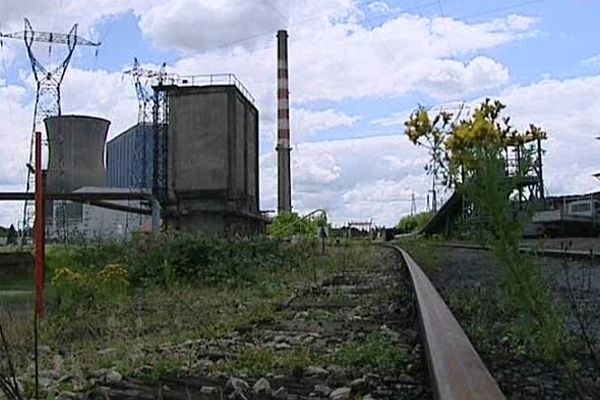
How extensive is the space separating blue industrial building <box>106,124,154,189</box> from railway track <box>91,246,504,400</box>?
40038 millimetres

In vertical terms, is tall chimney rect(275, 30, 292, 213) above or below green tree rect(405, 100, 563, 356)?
above

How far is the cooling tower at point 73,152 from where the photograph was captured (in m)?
39.9

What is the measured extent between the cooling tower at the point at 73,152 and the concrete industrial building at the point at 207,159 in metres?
4.07

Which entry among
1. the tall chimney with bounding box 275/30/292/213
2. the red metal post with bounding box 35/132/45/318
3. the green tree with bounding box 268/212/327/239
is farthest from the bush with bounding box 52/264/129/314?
the tall chimney with bounding box 275/30/292/213

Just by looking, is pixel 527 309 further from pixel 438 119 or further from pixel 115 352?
pixel 438 119

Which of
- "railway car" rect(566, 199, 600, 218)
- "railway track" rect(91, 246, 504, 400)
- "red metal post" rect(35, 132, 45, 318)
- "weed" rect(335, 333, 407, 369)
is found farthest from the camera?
"railway car" rect(566, 199, 600, 218)

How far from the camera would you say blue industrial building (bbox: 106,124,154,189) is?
44688mm

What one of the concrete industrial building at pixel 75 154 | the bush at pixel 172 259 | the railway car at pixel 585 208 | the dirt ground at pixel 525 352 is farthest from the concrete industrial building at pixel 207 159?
the dirt ground at pixel 525 352

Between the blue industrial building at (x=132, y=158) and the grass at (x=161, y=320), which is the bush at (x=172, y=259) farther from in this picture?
the blue industrial building at (x=132, y=158)

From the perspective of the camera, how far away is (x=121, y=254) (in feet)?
30.5

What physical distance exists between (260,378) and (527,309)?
57.4 inches

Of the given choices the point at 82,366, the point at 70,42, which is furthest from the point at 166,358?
the point at 70,42

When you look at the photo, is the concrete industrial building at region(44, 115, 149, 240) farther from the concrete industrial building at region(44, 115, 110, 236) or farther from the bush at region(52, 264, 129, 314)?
the bush at region(52, 264, 129, 314)

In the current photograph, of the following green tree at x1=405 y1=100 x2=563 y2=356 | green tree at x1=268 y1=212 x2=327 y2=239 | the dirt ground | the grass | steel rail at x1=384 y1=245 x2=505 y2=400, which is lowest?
the grass
